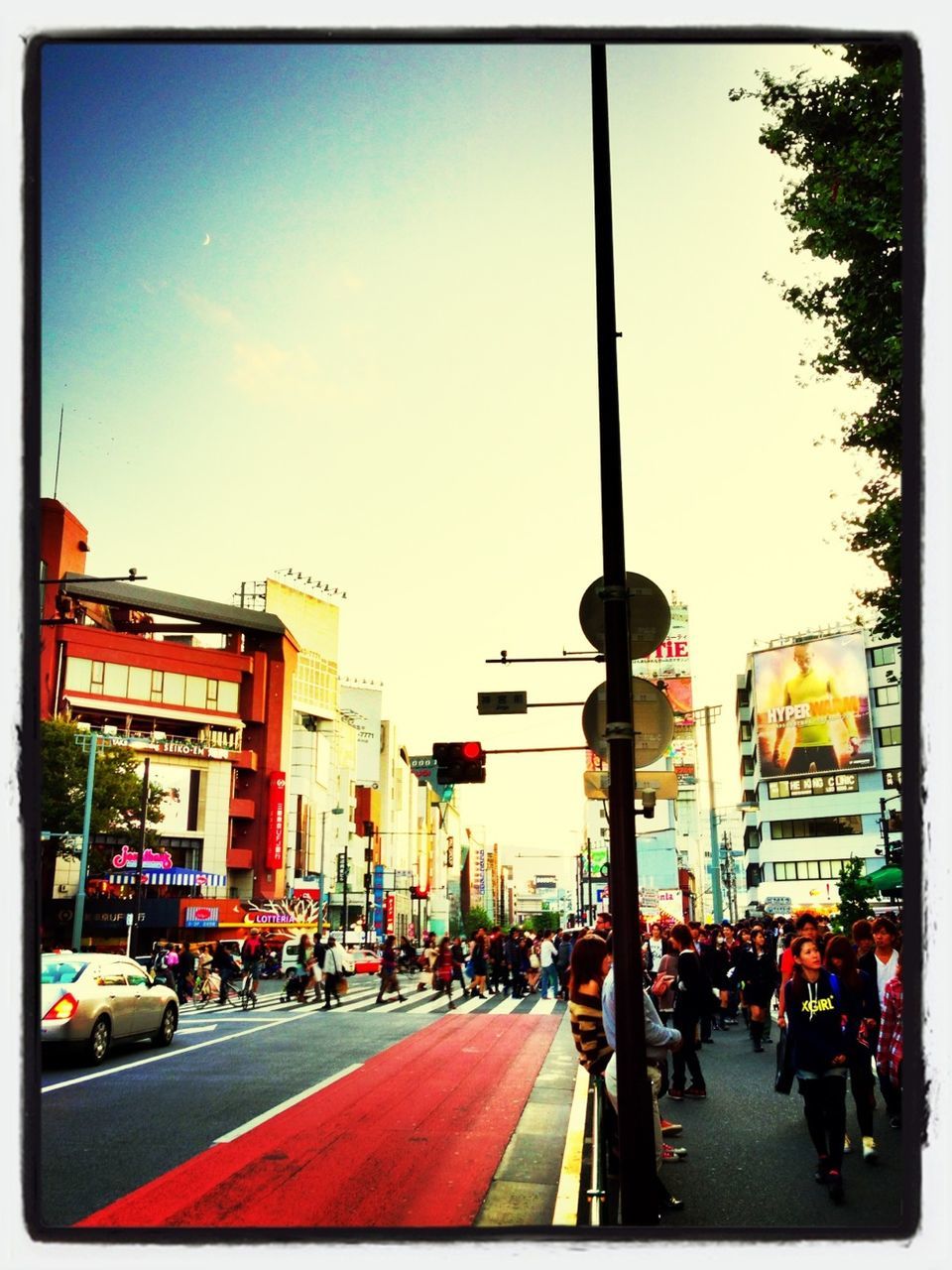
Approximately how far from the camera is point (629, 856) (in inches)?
194

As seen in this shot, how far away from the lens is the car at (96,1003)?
14281 millimetres

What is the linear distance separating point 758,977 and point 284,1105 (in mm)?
8573

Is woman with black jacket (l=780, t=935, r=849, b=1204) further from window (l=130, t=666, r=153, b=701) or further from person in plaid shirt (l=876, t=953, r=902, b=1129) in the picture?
window (l=130, t=666, r=153, b=701)

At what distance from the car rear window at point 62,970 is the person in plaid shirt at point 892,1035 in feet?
35.2

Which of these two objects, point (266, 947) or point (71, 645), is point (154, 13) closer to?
point (266, 947)

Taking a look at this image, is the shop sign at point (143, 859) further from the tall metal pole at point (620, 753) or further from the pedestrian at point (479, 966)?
the tall metal pole at point (620, 753)

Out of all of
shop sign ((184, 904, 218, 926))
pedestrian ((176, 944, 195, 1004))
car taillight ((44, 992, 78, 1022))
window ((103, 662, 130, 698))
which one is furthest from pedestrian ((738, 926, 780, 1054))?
window ((103, 662, 130, 698))

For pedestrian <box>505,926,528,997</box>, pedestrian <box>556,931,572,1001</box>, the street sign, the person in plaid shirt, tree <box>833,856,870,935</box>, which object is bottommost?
pedestrian <box>505,926,528,997</box>

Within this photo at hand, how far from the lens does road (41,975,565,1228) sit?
736cm

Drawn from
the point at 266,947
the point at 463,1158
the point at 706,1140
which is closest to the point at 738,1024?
the point at 706,1140

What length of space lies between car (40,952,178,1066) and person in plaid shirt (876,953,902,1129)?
10009mm

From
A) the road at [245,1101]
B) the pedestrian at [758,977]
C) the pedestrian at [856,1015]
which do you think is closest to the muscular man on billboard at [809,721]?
the road at [245,1101]

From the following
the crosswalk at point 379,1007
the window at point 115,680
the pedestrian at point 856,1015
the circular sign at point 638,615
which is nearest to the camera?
the circular sign at point 638,615

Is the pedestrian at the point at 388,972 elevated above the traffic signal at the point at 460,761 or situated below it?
below
